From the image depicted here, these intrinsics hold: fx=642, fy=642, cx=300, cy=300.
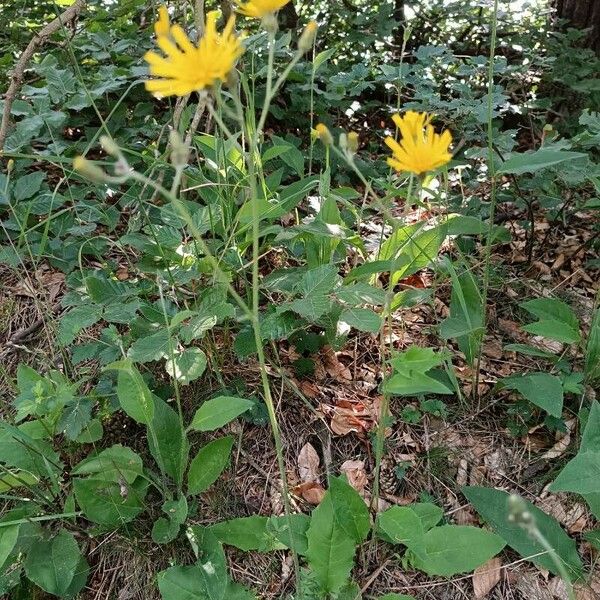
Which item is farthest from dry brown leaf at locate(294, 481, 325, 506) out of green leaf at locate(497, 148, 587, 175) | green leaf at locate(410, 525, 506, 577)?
green leaf at locate(497, 148, 587, 175)

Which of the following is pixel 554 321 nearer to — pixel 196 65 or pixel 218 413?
pixel 218 413

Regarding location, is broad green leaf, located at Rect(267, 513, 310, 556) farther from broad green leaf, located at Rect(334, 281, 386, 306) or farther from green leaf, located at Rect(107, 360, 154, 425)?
broad green leaf, located at Rect(334, 281, 386, 306)

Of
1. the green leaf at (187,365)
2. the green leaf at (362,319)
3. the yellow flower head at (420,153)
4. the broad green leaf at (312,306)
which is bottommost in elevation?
the green leaf at (187,365)

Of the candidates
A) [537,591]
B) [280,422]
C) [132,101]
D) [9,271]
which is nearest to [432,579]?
[537,591]

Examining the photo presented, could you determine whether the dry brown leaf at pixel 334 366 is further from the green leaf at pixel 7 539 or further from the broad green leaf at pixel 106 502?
the green leaf at pixel 7 539

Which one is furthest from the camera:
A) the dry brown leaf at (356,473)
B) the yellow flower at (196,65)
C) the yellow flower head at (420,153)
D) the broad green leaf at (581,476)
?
the dry brown leaf at (356,473)

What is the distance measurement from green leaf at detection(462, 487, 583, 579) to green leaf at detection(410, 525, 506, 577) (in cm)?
9

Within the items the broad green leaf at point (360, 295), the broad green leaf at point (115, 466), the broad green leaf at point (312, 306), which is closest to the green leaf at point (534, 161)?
the broad green leaf at point (360, 295)

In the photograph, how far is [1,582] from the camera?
56.7 inches

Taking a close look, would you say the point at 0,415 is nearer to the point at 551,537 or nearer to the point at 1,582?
the point at 1,582

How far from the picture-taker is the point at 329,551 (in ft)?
4.59

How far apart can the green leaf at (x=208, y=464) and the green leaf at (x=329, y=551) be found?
262mm

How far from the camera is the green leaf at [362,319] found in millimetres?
1486

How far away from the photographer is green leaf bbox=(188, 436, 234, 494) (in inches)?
60.4
